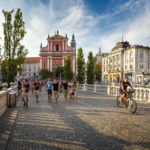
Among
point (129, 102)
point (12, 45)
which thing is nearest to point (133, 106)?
point (129, 102)

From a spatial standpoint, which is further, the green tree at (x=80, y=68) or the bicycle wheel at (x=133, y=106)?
the green tree at (x=80, y=68)

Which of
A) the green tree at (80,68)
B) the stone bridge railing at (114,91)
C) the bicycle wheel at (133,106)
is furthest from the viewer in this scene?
the green tree at (80,68)

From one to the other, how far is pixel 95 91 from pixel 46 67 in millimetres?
44728

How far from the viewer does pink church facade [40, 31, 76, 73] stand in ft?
202

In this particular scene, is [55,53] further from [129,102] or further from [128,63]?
[129,102]

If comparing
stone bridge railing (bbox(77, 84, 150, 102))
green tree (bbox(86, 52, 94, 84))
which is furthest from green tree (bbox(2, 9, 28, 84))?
green tree (bbox(86, 52, 94, 84))

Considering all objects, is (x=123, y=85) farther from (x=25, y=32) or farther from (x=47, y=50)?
(x=47, y=50)

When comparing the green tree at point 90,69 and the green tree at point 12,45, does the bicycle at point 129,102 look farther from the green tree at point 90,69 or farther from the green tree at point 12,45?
the green tree at point 90,69

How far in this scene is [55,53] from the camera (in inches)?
2435

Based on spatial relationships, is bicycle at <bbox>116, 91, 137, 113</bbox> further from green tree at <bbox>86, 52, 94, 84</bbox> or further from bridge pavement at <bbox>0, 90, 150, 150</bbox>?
green tree at <bbox>86, 52, 94, 84</bbox>

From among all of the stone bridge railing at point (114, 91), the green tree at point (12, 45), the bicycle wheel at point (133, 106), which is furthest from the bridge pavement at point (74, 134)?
the green tree at point (12, 45)

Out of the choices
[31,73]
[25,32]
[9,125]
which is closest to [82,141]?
[9,125]

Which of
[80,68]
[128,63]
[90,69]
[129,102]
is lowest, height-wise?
[129,102]

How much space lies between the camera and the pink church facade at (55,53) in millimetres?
61656
